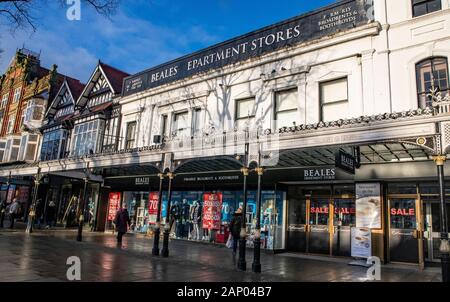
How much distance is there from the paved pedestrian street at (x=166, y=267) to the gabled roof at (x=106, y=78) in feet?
40.9

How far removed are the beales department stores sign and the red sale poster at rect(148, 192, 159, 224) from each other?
20.3 feet

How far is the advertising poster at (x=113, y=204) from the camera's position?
69.8ft

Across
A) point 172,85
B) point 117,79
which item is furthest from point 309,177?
point 117,79

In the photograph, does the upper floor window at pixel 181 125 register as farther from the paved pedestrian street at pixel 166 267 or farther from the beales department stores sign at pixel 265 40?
the paved pedestrian street at pixel 166 267

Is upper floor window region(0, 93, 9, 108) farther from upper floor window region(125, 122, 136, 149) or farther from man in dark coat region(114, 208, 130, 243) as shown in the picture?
man in dark coat region(114, 208, 130, 243)

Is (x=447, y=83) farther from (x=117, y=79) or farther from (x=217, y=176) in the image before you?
(x=117, y=79)

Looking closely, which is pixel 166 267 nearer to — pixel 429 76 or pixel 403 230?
pixel 403 230

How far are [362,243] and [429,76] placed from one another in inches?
233

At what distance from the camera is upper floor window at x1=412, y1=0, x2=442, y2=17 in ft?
38.3

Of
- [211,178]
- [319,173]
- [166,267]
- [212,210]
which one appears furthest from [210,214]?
[166,267]

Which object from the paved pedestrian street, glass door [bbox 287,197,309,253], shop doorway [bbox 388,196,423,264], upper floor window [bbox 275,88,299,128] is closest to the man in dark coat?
the paved pedestrian street

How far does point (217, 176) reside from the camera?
52.9ft

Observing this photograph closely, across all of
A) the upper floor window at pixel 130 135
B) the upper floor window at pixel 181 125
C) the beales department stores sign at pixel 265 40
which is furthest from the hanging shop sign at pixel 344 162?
the upper floor window at pixel 130 135

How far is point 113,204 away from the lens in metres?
21.5
